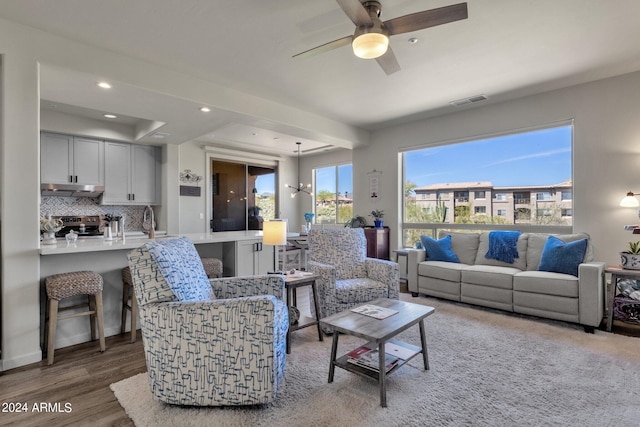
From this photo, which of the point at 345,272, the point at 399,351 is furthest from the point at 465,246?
the point at 399,351

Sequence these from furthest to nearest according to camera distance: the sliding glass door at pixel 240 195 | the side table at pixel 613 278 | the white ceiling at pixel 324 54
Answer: the sliding glass door at pixel 240 195 → the side table at pixel 613 278 → the white ceiling at pixel 324 54

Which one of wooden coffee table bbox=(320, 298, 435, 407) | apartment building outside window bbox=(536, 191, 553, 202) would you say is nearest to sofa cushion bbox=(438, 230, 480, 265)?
apartment building outside window bbox=(536, 191, 553, 202)

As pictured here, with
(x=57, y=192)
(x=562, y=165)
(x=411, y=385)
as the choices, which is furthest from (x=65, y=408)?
(x=562, y=165)

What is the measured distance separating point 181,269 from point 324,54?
235 centimetres

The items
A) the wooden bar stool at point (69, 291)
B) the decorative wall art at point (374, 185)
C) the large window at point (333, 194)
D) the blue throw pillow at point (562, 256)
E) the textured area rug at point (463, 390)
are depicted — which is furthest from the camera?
the large window at point (333, 194)

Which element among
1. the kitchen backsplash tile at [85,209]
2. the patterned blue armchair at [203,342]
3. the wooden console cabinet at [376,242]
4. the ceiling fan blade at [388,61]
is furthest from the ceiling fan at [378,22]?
the kitchen backsplash tile at [85,209]

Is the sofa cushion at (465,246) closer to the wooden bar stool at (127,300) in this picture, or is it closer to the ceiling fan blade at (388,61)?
the ceiling fan blade at (388,61)

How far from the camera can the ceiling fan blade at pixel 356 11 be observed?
6.19 ft

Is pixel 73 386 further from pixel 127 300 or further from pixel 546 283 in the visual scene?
pixel 546 283

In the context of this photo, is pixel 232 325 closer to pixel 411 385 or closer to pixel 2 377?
pixel 411 385

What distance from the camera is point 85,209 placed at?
5496 millimetres

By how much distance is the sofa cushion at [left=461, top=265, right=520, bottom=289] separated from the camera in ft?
11.9

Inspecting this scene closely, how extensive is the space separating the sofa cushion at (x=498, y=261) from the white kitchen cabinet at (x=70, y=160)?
6.07 metres

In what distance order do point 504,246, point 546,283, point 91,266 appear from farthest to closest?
point 504,246
point 546,283
point 91,266
